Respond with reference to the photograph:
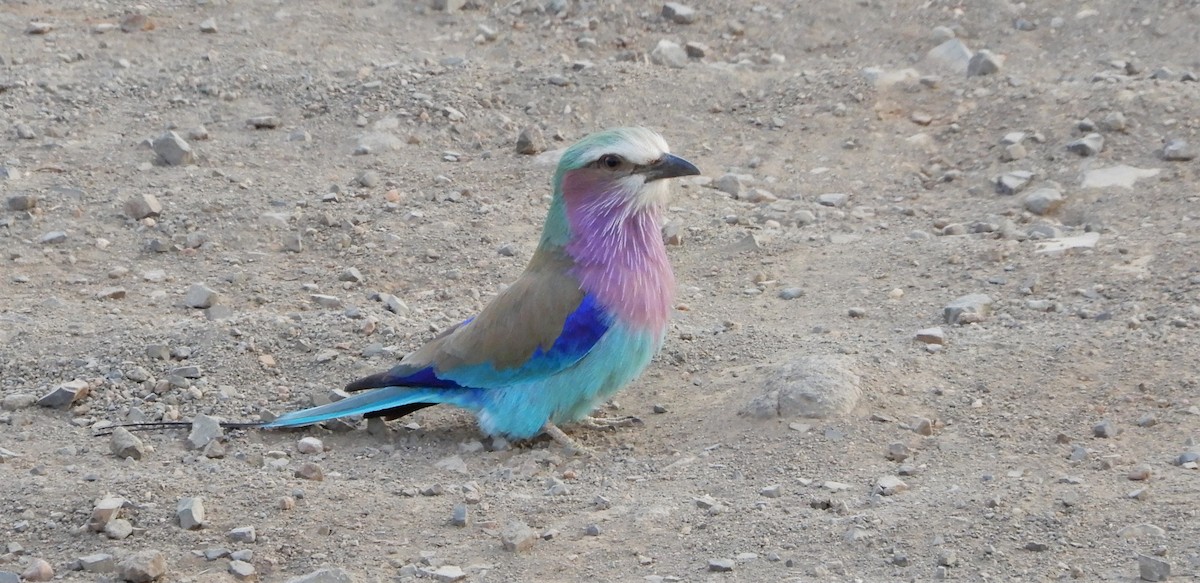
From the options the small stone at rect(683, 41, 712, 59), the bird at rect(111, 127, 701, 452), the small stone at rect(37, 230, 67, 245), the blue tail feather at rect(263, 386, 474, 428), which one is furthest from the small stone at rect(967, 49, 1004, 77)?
the small stone at rect(37, 230, 67, 245)

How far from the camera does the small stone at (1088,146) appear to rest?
764cm

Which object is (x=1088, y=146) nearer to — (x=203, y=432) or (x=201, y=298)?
(x=201, y=298)

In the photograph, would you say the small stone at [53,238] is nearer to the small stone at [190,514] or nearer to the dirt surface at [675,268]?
the dirt surface at [675,268]

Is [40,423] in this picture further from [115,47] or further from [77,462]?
[115,47]

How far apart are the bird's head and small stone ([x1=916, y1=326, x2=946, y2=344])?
1103 mm

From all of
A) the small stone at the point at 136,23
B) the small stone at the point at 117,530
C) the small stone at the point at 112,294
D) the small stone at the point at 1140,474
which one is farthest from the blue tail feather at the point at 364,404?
the small stone at the point at 136,23

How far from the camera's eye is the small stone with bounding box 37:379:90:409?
18.1 ft

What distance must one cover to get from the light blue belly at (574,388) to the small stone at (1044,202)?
2500mm

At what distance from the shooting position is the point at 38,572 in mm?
4352

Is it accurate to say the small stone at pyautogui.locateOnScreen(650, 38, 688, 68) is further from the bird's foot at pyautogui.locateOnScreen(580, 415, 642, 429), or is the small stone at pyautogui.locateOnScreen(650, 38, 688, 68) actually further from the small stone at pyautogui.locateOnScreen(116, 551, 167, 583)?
the small stone at pyautogui.locateOnScreen(116, 551, 167, 583)

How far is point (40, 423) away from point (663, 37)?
499 centimetres

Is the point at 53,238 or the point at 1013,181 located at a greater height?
the point at 1013,181

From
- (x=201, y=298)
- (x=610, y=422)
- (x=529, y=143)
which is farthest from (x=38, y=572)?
(x=529, y=143)

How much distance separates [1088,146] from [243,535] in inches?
183
